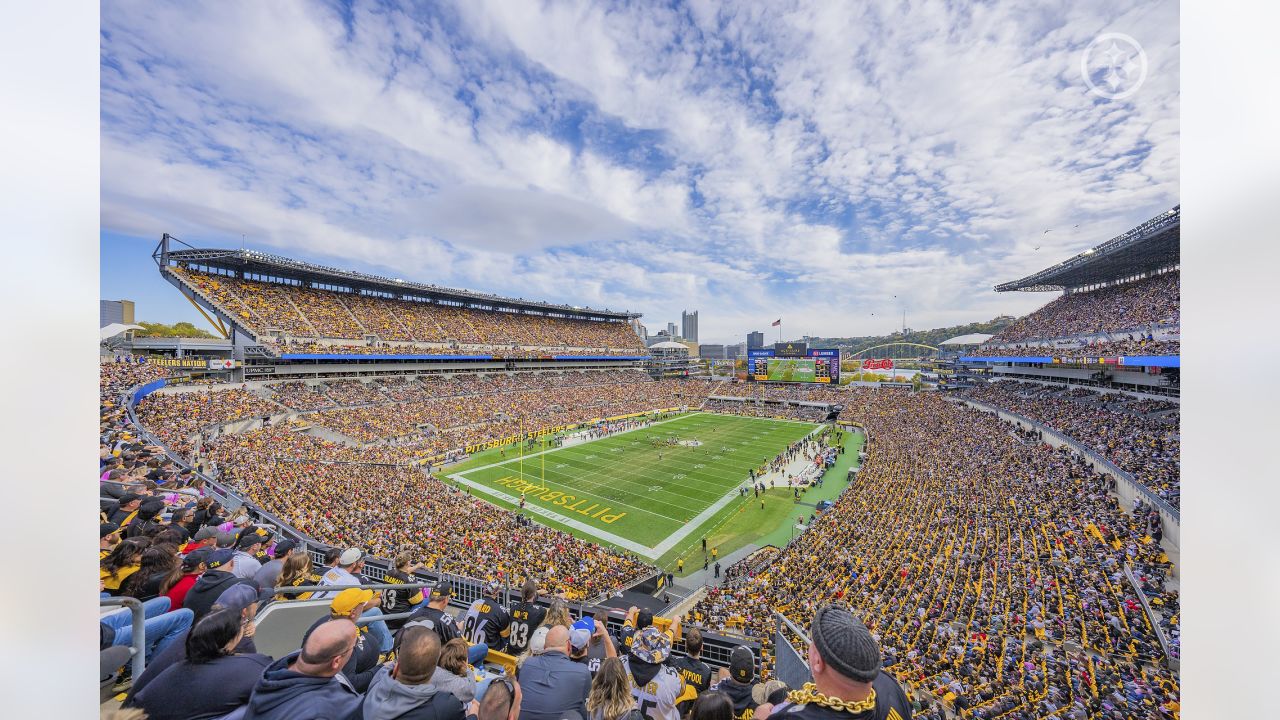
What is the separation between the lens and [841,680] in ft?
6.10

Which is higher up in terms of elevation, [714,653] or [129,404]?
[129,404]

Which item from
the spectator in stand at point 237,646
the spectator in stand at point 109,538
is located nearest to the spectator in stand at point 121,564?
the spectator in stand at point 109,538

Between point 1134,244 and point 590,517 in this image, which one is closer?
point 590,517

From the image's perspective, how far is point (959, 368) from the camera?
57.4m

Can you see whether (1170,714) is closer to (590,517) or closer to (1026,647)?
(1026,647)

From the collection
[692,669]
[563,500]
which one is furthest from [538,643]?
[563,500]

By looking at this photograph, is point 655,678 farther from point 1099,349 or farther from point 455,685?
point 1099,349

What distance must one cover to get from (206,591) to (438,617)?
1.77 metres

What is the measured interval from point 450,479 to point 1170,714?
2587 cm

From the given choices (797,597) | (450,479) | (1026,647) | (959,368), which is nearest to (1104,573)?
(1026,647)

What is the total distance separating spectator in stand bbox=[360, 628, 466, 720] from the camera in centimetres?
222

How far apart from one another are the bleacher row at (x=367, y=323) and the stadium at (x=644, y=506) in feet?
1.17

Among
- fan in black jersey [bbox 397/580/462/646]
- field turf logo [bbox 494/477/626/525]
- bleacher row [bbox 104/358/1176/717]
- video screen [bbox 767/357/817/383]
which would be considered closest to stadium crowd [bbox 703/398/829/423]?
video screen [bbox 767/357/817/383]

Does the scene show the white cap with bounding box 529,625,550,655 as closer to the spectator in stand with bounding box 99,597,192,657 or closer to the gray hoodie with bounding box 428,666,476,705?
the gray hoodie with bounding box 428,666,476,705
